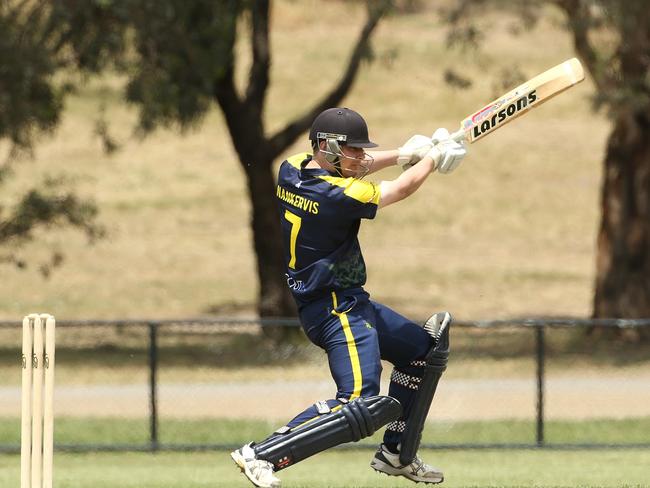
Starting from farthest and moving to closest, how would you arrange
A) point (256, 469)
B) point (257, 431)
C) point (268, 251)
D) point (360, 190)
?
point (268, 251)
point (257, 431)
point (360, 190)
point (256, 469)

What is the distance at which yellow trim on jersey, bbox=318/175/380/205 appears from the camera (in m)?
7.44

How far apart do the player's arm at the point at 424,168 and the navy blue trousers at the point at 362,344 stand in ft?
2.05

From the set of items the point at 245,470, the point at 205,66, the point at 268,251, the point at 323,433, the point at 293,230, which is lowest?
the point at 245,470

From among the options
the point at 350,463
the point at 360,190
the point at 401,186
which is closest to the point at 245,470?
the point at 360,190

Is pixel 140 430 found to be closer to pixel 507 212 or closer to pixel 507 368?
pixel 507 368

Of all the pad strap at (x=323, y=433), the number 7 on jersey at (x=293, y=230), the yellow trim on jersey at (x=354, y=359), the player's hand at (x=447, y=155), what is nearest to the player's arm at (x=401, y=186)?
the player's hand at (x=447, y=155)

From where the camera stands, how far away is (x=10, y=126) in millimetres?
17859

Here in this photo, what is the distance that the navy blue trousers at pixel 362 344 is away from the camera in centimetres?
752

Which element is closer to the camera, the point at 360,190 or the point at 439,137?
the point at 360,190

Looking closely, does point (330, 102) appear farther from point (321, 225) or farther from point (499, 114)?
point (321, 225)

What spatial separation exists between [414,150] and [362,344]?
1.22 metres

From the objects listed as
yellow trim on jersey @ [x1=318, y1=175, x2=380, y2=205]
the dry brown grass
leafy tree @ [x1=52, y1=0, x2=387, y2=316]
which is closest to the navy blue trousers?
yellow trim on jersey @ [x1=318, y1=175, x2=380, y2=205]

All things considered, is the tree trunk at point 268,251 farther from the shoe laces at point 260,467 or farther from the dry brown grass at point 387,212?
the shoe laces at point 260,467

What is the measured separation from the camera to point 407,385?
8133 millimetres
